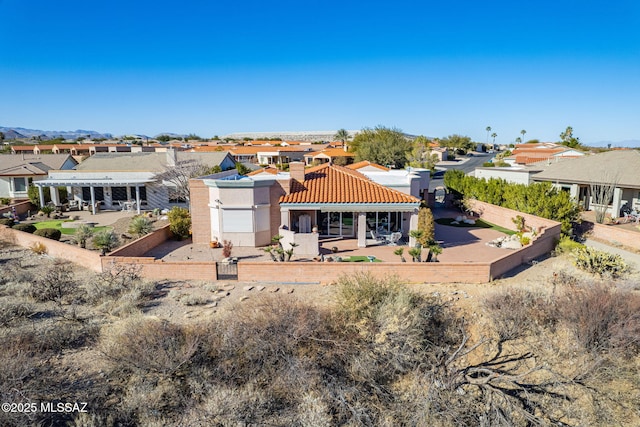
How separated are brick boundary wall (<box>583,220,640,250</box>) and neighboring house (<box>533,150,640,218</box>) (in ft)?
19.2

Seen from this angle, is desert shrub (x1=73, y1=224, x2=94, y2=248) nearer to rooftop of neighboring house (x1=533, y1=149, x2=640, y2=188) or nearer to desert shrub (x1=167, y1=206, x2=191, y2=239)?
desert shrub (x1=167, y1=206, x2=191, y2=239)

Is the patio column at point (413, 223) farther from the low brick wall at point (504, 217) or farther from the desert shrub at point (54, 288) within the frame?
the desert shrub at point (54, 288)

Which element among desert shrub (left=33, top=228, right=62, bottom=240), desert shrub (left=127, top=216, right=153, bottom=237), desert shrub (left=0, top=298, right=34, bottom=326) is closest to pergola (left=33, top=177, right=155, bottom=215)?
desert shrub (left=33, top=228, right=62, bottom=240)

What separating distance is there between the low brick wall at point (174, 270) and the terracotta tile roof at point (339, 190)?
670 centimetres

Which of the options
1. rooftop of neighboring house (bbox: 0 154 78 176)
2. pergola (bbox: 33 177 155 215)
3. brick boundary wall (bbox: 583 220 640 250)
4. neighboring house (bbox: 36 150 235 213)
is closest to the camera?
brick boundary wall (bbox: 583 220 640 250)

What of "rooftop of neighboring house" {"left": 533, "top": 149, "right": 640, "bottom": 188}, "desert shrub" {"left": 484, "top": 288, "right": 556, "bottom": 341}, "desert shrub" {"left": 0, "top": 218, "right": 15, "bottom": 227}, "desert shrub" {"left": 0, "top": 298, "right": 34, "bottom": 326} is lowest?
"desert shrub" {"left": 484, "top": 288, "right": 556, "bottom": 341}

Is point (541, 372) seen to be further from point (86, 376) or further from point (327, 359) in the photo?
point (86, 376)

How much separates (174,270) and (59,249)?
821 centimetres

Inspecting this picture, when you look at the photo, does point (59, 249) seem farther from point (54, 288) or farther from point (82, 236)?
point (54, 288)

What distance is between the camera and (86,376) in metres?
11.5

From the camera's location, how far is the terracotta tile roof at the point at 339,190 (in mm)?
22922

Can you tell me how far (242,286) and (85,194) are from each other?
2617 centimetres

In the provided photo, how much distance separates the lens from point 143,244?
21.5 metres

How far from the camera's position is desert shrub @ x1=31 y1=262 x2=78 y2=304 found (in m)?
16.0
